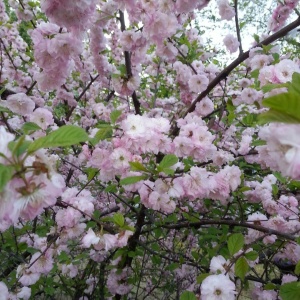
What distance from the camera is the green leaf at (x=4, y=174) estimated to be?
0.57m

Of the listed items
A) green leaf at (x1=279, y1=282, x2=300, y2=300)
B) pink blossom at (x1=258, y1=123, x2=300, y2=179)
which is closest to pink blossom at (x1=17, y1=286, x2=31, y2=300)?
green leaf at (x1=279, y1=282, x2=300, y2=300)

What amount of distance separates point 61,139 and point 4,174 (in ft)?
0.45

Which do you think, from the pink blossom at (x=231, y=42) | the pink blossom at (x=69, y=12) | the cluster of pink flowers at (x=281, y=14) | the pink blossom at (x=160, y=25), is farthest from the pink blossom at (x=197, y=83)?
the pink blossom at (x=69, y=12)

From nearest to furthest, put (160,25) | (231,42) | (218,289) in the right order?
(218,289) < (160,25) < (231,42)

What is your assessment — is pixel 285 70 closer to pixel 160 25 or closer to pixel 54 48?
pixel 160 25

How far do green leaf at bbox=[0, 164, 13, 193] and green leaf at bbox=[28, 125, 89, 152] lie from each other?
0.19 feet

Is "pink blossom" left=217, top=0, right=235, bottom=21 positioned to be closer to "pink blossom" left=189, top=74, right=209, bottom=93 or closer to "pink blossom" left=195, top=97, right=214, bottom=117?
"pink blossom" left=189, top=74, right=209, bottom=93

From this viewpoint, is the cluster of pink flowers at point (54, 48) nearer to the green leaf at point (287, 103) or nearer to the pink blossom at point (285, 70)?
the pink blossom at point (285, 70)

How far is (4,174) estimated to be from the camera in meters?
0.58

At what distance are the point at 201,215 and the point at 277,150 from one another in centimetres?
212

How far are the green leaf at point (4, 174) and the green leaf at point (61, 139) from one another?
6 centimetres

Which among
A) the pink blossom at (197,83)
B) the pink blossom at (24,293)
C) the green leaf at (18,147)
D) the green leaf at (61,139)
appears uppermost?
the pink blossom at (197,83)

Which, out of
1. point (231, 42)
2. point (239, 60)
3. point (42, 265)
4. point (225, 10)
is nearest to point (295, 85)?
point (239, 60)

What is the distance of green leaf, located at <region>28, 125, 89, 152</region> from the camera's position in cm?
65
